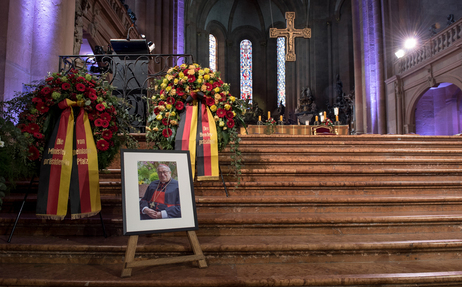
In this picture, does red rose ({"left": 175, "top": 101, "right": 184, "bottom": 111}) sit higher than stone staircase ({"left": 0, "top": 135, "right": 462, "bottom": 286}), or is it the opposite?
red rose ({"left": 175, "top": 101, "right": 184, "bottom": 111})

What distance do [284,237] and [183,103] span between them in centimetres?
163

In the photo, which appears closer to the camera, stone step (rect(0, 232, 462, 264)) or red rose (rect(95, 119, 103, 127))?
stone step (rect(0, 232, 462, 264))

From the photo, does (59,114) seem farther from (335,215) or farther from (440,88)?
(440,88)

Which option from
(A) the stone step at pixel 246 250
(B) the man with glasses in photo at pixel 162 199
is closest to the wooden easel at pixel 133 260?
(B) the man with glasses in photo at pixel 162 199

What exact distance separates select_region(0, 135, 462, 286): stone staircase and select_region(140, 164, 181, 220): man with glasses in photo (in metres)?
0.39

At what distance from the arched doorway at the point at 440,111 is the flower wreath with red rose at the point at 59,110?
35.8 ft

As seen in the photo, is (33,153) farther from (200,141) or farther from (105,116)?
(200,141)

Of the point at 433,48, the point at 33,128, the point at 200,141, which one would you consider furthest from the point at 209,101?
the point at 433,48

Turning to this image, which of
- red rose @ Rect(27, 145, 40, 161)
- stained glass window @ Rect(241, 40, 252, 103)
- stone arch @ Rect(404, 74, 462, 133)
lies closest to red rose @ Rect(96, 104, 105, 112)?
red rose @ Rect(27, 145, 40, 161)

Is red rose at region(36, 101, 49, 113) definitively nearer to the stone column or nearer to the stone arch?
the stone arch

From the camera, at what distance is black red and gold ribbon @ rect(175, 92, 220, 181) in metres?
3.04

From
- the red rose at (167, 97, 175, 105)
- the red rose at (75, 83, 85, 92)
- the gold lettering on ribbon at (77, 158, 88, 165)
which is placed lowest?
the gold lettering on ribbon at (77, 158, 88, 165)

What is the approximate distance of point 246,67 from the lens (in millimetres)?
24047

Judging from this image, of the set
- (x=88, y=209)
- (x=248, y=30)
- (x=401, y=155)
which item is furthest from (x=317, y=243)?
(x=248, y=30)
